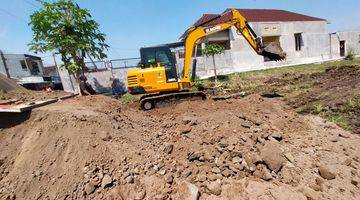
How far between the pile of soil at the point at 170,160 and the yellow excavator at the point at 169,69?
3.90 m

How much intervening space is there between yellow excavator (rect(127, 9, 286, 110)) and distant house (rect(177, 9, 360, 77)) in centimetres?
1108

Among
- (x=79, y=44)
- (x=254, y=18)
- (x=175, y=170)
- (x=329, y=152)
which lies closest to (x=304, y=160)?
(x=329, y=152)

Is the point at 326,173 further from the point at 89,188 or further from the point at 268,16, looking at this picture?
the point at 268,16

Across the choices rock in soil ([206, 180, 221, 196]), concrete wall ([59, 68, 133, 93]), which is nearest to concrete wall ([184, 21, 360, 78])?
concrete wall ([59, 68, 133, 93])

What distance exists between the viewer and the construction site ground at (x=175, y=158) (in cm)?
461

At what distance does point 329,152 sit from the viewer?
597 centimetres

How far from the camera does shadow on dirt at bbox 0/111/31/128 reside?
20.6 feet

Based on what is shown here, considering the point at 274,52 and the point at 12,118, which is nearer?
the point at 12,118

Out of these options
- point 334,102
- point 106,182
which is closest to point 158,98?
point 334,102

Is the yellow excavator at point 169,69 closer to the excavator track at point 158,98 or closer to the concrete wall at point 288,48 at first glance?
the excavator track at point 158,98

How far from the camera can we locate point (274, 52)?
32.7ft

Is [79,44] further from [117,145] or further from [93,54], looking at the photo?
[117,145]

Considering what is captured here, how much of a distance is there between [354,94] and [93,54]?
31.1 ft

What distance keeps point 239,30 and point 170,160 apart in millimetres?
7011
